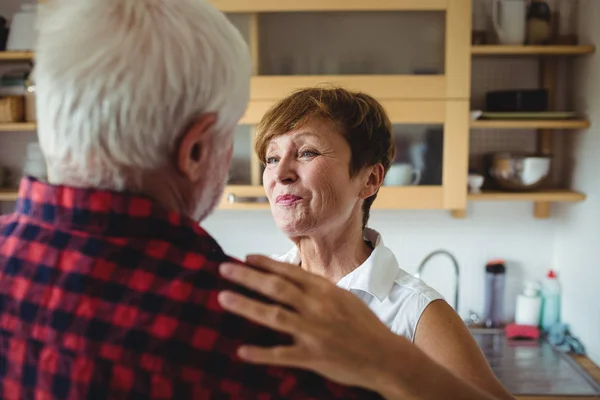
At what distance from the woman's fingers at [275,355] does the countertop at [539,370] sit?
170 cm

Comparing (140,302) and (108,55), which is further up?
(108,55)

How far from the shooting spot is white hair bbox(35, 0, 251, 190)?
548mm

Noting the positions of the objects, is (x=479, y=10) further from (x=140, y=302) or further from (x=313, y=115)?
(x=140, y=302)

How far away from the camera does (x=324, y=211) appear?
49.8 inches

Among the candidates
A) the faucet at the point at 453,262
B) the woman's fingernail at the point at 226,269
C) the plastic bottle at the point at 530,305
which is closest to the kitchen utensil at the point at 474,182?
the faucet at the point at 453,262

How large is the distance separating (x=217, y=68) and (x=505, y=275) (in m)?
2.28

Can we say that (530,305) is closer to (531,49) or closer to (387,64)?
(531,49)

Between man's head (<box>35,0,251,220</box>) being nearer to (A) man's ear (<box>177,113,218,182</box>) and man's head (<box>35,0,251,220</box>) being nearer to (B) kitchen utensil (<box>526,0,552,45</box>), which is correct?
(A) man's ear (<box>177,113,218,182</box>)

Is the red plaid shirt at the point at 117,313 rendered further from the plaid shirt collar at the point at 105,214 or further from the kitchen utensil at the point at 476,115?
the kitchen utensil at the point at 476,115

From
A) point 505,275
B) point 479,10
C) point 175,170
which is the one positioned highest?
point 479,10

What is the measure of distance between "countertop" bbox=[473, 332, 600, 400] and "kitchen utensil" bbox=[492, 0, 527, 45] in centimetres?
115

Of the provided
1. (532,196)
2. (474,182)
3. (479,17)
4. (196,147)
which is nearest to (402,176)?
(474,182)

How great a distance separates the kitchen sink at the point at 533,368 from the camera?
2.06m

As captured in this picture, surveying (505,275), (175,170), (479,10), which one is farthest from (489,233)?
(175,170)
